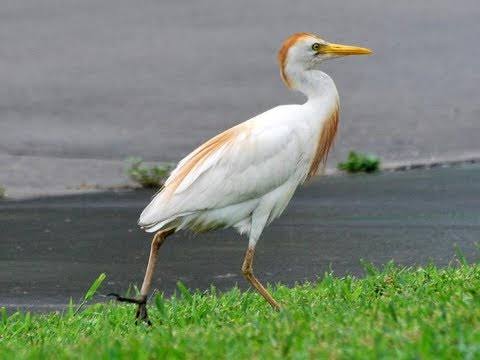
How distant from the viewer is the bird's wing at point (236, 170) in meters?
7.32

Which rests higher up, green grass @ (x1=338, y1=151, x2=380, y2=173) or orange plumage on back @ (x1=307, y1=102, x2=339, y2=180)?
orange plumage on back @ (x1=307, y1=102, x2=339, y2=180)

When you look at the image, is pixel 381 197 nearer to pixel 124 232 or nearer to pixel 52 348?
pixel 124 232

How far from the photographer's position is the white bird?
7.33 metres

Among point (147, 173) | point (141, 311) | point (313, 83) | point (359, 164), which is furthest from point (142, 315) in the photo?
point (359, 164)

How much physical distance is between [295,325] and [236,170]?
171cm

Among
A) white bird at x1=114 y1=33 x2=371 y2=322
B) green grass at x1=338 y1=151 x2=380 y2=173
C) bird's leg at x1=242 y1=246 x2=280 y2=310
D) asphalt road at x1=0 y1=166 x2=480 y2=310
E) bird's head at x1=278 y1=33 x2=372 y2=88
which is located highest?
bird's head at x1=278 y1=33 x2=372 y2=88

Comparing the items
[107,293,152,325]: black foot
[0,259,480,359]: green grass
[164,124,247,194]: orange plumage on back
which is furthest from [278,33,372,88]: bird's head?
[107,293,152,325]: black foot

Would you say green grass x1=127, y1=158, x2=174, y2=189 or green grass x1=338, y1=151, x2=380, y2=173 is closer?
green grass x1=127, y1=158, x2=174, y2=189

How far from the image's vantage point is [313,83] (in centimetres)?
772

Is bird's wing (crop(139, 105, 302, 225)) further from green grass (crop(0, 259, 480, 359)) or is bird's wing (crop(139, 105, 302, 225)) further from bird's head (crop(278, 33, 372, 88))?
green grass (crop(0, 259, 480, 359))

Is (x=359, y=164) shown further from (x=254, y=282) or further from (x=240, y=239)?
(x=254, y=282)

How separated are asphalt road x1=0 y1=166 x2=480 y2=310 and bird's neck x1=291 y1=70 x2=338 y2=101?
6.44 ft

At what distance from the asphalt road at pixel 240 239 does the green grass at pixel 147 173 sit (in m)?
0.32

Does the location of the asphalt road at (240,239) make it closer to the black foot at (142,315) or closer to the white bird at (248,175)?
the black foot at (142,315)
